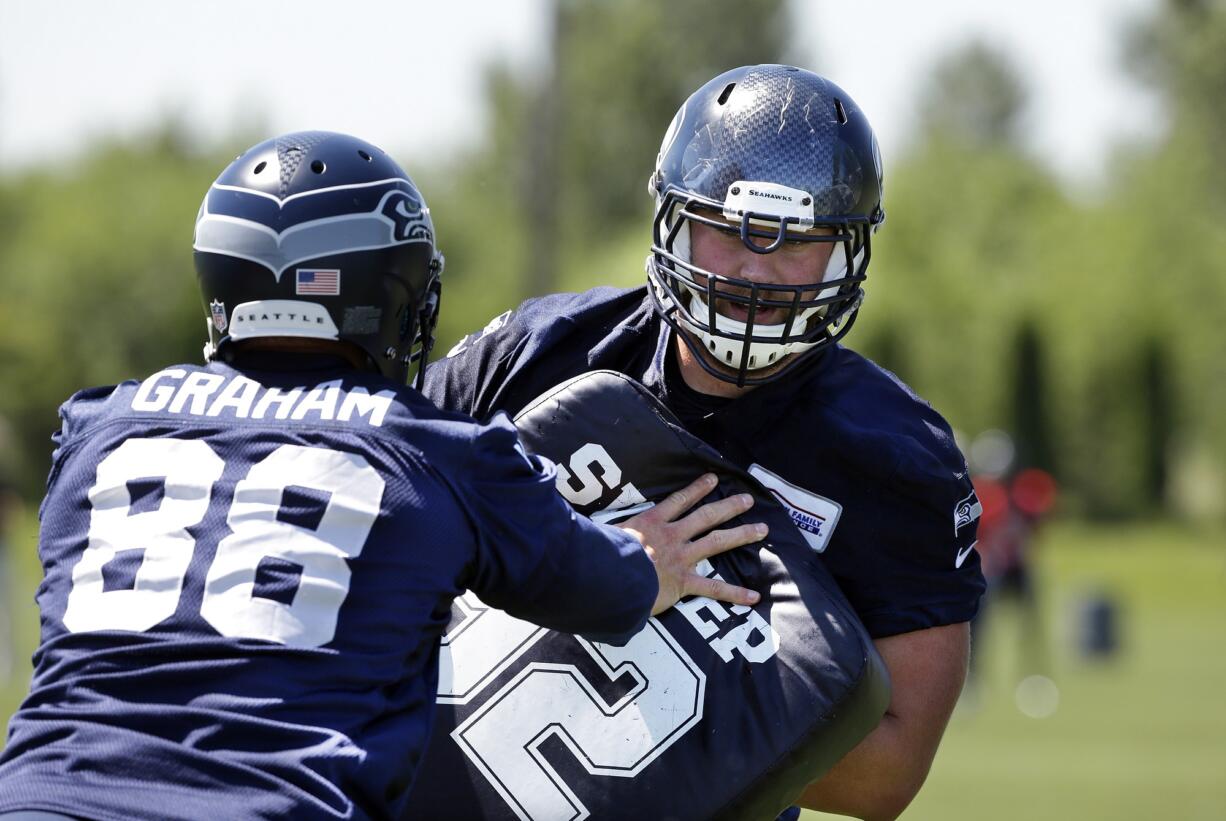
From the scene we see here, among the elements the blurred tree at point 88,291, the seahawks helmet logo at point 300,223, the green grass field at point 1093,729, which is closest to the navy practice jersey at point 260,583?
the seahawks helmet logo at point 300,223

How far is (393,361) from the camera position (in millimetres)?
2969

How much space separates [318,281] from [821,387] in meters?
1.15

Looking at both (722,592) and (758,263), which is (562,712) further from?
(758,263)

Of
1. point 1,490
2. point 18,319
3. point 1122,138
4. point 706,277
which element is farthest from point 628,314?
point 1122,138

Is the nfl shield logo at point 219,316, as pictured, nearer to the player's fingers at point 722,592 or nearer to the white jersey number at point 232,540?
the white jersey number at point 232,540

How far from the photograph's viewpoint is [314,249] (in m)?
2.84

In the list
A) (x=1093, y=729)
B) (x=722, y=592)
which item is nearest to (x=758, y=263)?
(x=722, y=592)

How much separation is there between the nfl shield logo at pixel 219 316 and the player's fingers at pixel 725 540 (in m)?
1.01

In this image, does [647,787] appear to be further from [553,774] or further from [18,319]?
[18,319]

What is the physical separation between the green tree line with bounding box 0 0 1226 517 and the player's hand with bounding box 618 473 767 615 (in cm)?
2620

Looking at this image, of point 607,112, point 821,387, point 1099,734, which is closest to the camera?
point 821,387

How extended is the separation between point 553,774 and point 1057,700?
487 inches

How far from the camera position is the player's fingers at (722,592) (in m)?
3.27

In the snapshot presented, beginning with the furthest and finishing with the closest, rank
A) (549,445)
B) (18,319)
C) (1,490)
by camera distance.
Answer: (18,319), (1,490), (549,445)
